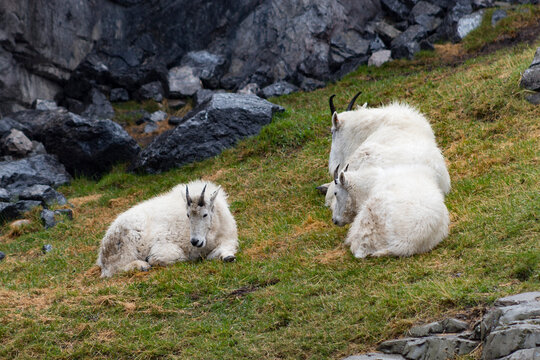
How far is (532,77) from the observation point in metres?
15.5

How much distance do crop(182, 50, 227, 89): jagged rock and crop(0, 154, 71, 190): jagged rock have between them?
7864 millimetres

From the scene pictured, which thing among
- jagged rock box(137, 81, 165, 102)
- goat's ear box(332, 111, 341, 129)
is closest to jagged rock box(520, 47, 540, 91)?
goat's ear box(332, 111, 341, 129)

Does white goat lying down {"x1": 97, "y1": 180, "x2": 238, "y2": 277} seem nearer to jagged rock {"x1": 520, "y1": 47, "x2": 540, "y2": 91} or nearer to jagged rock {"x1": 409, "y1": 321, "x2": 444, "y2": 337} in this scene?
jagged rock {"x1": 409, "y1": 321, "x2": 444, "y2": 337}

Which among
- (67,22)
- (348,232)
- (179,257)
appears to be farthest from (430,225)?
(67,22)

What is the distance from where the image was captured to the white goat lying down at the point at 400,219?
8.64 meters

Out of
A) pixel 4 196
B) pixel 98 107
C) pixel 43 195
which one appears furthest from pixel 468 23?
pixel 4 196

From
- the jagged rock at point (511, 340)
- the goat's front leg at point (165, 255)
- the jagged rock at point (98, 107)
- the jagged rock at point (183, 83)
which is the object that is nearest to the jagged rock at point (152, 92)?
the jagged rock at point (183, 83)

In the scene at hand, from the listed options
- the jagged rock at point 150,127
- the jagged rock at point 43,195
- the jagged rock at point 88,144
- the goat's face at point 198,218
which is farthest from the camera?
the jagged rock at point 150,127

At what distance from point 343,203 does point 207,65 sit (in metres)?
17.6

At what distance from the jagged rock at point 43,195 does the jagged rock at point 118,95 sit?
9136mm

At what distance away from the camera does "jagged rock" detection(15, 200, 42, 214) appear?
1659 centimetres

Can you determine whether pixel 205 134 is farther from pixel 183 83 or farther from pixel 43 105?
pixel 43 105

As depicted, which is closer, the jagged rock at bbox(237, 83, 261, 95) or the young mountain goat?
the young mountain goat

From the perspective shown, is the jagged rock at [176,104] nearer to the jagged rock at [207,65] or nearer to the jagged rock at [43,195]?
the jagged rock at [207,65]
